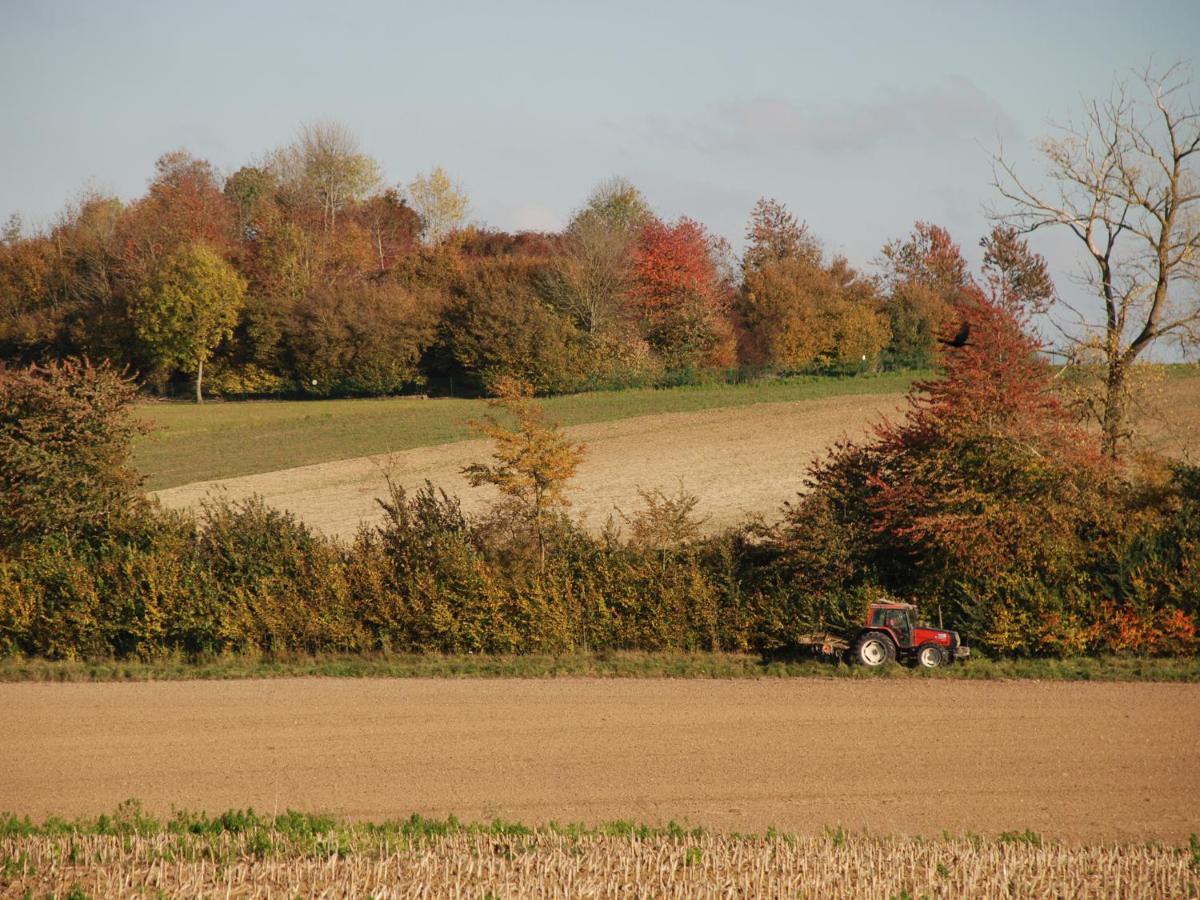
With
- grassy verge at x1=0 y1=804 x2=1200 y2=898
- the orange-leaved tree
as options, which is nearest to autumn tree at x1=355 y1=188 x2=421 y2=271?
the orange-leaved tree

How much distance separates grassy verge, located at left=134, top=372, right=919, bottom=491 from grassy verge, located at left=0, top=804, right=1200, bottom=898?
3424cm

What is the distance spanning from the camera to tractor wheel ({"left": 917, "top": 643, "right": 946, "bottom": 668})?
19344mm

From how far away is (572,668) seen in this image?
20.2m

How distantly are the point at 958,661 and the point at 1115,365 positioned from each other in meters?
9.86

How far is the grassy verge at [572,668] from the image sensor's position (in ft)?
62.5

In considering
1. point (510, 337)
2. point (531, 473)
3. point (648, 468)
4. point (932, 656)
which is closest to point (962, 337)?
point (932, 656)

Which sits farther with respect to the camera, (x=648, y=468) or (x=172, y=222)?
(x=172, y=222)

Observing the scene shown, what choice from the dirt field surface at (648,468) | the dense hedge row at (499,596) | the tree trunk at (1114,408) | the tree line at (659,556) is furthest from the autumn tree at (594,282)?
the dense hedge row at (499,596)

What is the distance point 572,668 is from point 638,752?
15.5 ft

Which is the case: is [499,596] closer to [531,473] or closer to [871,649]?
[531,473]

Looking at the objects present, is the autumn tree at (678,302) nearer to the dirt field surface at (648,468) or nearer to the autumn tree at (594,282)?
the autumn tree at (594,282)

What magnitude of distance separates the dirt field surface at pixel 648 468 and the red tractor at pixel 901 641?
37.7 feet

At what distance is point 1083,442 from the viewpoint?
20.9 m

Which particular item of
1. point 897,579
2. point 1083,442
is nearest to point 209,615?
point 897,579
